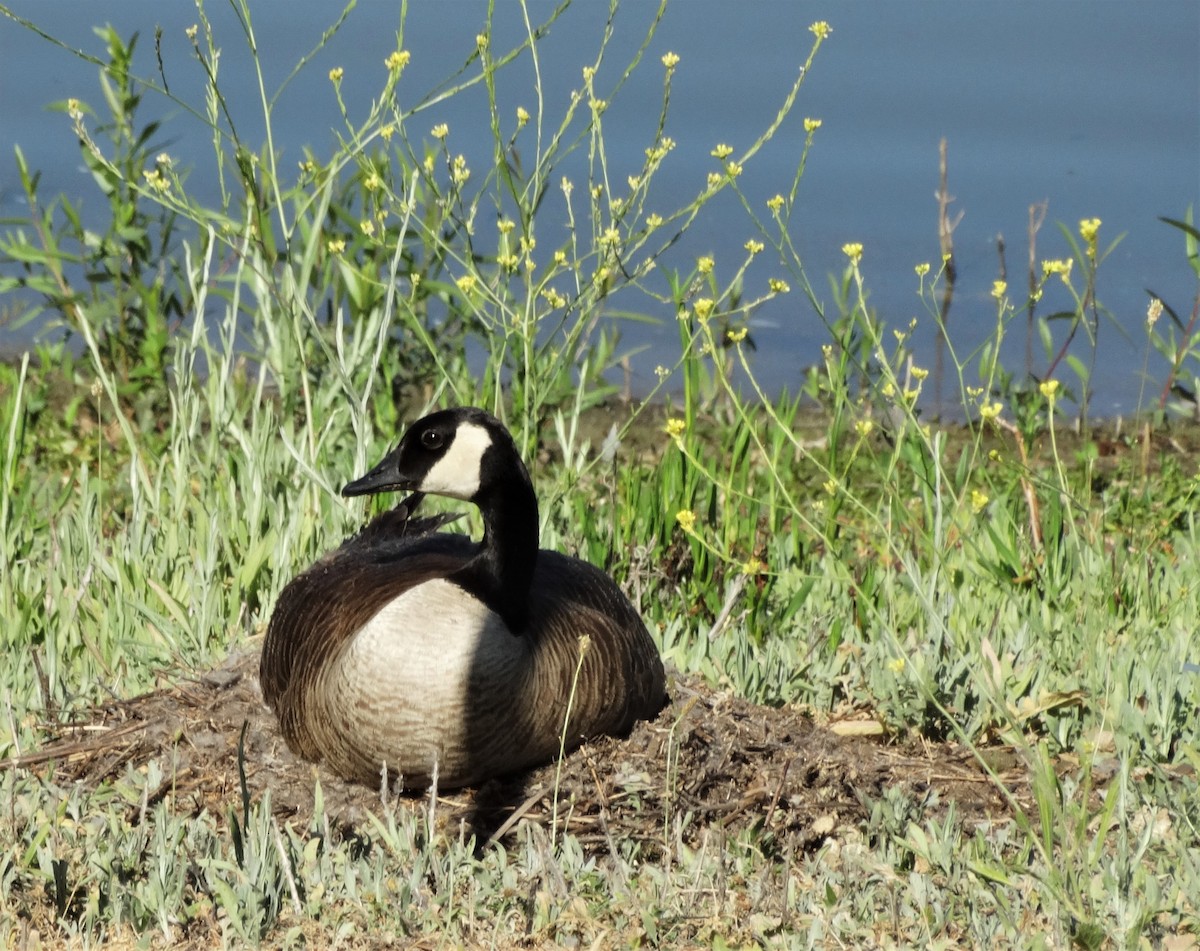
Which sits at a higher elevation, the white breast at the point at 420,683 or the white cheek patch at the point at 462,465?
the white cheek patch at the point at 462,465

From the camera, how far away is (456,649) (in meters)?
3.67

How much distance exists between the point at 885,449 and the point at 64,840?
4.48 meters

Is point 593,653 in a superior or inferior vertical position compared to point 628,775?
superior

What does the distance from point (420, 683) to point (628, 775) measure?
1.86ft

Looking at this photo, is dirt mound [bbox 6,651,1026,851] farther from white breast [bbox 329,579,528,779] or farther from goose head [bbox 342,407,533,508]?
goose head [bbox 342,407,533,508]

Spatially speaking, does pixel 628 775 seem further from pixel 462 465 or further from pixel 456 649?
pixel 462 465

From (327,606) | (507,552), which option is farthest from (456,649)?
(327,606)

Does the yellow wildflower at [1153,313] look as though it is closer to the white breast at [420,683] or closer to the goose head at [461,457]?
the goose head at [461,457]

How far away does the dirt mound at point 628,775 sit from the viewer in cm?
377

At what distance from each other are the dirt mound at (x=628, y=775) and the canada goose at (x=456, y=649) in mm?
84

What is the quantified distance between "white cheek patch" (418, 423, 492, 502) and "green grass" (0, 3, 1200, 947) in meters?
0.47

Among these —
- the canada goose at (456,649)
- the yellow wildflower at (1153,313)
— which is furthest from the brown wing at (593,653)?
the yellow wildflower at (1153,313)

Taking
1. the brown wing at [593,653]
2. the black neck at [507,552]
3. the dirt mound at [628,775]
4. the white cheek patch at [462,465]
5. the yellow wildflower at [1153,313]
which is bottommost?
the dirt mound at [628,775]

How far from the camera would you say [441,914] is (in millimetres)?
3289
